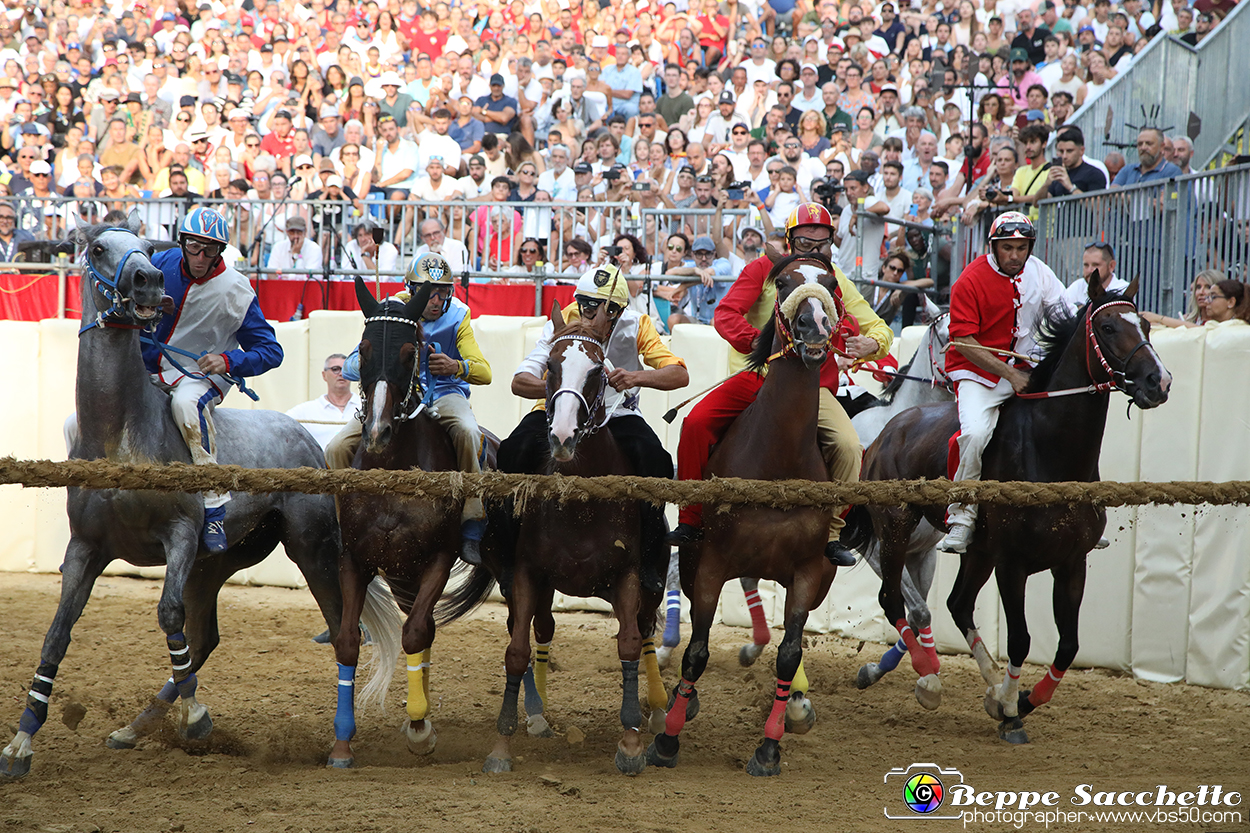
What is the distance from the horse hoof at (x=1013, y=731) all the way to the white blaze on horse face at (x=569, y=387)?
3.43 m

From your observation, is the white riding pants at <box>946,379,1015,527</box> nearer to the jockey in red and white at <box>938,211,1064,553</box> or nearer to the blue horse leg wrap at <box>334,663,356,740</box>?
the jockey in red and white at <box>938,211,1064,553</box>

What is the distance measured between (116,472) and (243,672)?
11.5ft

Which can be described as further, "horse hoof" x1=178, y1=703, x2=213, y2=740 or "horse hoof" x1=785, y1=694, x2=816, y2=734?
"horse hoof" x1=785, y1=694, x2=816, y2=734

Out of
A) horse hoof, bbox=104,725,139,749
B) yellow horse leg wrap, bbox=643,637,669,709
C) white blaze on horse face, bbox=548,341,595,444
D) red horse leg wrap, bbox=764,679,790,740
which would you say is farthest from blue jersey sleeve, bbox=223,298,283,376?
red horse leg wrap, bbox=764,679,790,740

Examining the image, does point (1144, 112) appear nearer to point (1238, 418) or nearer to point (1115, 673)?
point (1238, 418)

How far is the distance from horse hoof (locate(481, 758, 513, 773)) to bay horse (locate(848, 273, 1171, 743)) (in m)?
2.57

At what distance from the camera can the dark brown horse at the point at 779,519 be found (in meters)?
5.43

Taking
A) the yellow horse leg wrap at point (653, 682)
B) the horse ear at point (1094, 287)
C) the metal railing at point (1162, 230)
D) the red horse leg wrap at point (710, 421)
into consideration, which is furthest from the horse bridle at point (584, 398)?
the metal railing at point (1162, 230)

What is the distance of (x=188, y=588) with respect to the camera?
654 cm

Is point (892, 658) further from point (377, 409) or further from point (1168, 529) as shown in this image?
point (377, 409)

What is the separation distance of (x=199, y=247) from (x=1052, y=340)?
4.81 metres

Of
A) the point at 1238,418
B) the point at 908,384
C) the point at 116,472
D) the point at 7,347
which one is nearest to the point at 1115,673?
the point at 1238,418

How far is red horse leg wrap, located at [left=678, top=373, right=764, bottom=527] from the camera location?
5.98 meters

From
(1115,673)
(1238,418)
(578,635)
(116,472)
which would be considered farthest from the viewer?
(578,635)
